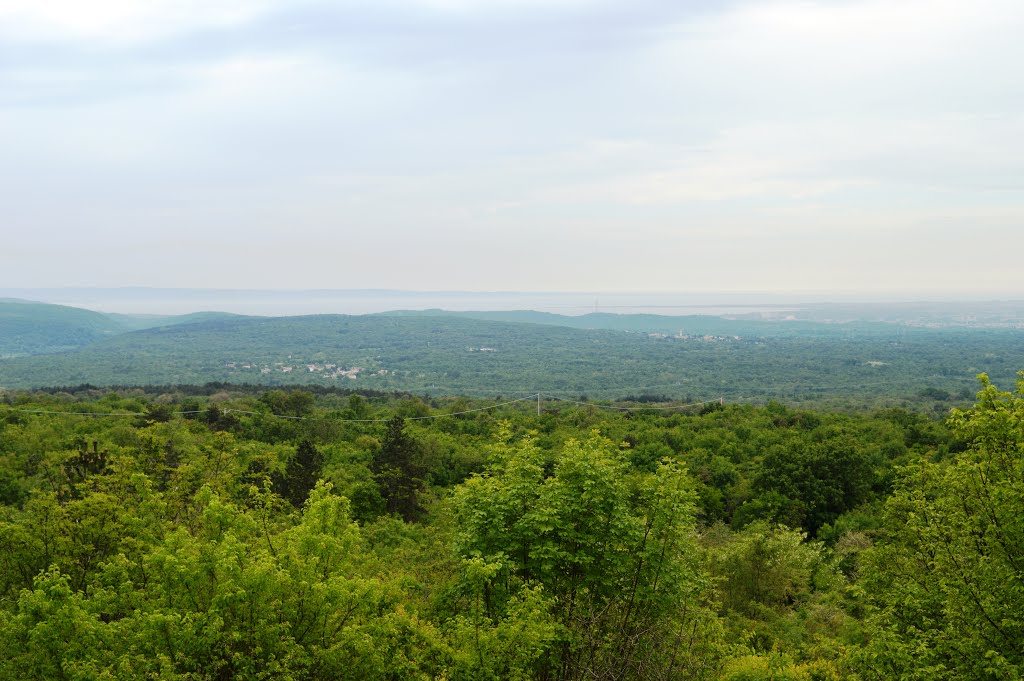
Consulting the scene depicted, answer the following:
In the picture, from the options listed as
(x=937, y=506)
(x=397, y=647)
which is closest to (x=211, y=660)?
(x=397, y=647)

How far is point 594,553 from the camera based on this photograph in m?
11.9

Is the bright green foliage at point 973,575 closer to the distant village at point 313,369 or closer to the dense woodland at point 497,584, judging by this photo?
the dense woodland at point 497,584

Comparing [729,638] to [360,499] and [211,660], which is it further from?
[360,499]

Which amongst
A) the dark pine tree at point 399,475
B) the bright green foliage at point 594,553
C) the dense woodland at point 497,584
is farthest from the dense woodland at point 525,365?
the bright green foliage at point 594,553

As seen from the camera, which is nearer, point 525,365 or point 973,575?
point 973,575

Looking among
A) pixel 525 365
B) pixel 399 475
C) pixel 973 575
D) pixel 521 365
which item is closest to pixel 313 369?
pixel 521 365

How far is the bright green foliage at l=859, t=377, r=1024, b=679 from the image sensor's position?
9.12m

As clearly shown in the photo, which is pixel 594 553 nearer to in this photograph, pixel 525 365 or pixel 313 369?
pixel 313 369

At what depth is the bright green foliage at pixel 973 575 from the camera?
9.12 meters

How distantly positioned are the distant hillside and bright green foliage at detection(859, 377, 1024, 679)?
6545cm

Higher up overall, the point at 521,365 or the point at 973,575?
the point at 973,575

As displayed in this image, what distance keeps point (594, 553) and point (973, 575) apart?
568 centimetres

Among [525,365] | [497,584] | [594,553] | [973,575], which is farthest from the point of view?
[525,365]

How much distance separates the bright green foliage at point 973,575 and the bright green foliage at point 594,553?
9.98ft
